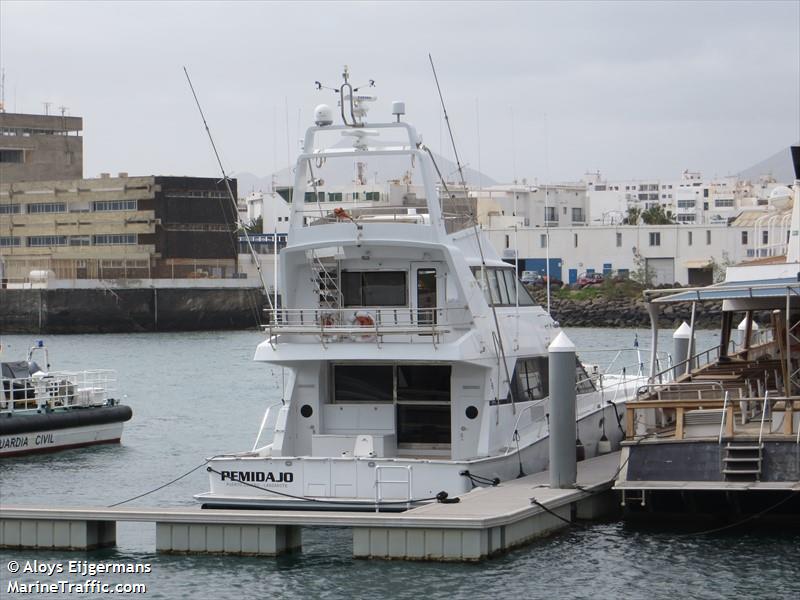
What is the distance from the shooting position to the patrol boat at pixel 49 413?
33.2 metres

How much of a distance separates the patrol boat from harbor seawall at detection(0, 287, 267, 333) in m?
63.0

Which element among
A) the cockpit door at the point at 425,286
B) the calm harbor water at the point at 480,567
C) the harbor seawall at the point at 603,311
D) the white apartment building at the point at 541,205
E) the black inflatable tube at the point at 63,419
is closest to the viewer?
the calm harbor water at the point at 480,567

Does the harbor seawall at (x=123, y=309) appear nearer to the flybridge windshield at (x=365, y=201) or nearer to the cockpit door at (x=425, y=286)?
the flybridge windshield at (x=365, y=201)

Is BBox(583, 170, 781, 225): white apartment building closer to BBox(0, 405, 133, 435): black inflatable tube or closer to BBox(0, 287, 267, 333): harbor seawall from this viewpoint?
BBox(0, 287, 267, 333): harbor seawall

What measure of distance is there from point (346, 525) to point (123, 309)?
82598 millimetres

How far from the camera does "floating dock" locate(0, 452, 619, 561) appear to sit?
63.6 ft

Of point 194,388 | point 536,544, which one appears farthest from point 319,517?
point 194,388

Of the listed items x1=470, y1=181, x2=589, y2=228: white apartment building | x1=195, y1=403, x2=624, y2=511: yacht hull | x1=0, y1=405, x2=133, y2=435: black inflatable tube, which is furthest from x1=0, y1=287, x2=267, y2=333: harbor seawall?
x1=195, y1=403, x2=624, y2=511: yacht hull

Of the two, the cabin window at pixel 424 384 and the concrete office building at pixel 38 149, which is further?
the concrete office building at pixel 38 149

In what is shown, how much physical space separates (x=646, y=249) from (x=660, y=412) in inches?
3074

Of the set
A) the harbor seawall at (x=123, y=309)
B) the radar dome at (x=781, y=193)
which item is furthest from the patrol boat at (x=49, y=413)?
the harbor seawall at (x=123, y=309)

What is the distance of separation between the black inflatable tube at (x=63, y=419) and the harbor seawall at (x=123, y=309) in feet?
206

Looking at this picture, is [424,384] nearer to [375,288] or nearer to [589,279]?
[375,288]

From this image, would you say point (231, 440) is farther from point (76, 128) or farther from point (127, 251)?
point (76, 128)
